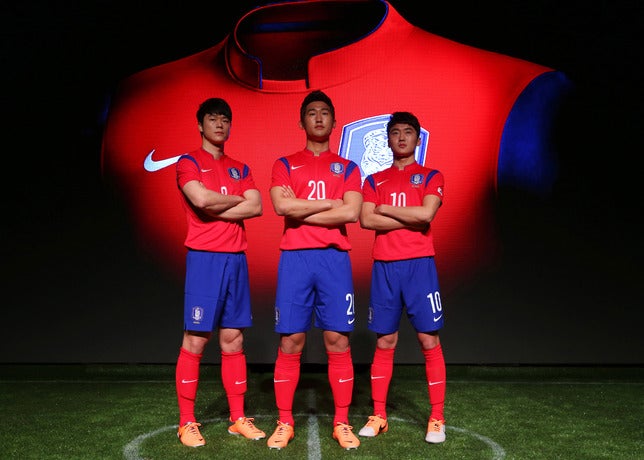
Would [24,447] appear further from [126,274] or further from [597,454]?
[597,454]

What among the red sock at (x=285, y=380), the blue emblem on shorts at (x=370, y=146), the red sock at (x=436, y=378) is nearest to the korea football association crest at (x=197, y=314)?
the red sock at (x=285, y=380)

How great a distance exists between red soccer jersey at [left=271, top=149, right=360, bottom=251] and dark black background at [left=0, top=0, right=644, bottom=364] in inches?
70.2

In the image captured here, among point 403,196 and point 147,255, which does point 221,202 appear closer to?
point 403,196

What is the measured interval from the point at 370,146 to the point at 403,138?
1396 millimetres

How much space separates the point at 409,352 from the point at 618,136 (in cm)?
225

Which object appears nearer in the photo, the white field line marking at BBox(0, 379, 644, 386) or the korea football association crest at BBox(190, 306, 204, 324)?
the korea football association crest at BBox(190, 306, 204, 324)

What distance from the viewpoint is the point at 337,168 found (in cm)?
309

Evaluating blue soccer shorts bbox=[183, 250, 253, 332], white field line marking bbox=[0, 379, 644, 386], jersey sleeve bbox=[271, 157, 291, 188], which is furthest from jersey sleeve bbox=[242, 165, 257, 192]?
white field line marking bbox=[0, 379, 644, 386]

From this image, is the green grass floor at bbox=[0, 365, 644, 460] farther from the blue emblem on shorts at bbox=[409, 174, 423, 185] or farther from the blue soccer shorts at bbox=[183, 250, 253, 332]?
the blue emblem on shorts at bbox=[409, 174, 423, 185]

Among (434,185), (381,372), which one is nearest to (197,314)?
(381,372)

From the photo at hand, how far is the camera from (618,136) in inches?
179

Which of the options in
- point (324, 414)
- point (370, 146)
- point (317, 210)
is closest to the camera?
point (317, 210)

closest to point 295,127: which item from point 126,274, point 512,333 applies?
point 126,274

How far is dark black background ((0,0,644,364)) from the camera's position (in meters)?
4.54
